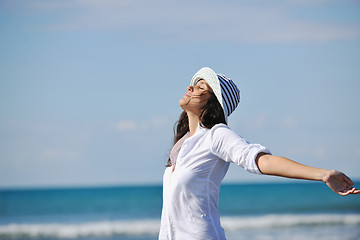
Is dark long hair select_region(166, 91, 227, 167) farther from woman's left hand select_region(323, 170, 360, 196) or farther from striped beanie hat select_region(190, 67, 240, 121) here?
woman's left hand select_region(323, 170, 360, 196)

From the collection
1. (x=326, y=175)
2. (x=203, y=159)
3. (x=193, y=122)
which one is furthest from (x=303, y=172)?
(x=193, y=122)

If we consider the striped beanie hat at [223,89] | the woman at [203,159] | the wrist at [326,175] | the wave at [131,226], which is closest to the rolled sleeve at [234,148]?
the woman at [203,159]

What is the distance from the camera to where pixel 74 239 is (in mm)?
12727

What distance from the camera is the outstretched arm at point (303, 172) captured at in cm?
178

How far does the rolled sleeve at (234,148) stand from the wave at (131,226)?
1106 centimetres

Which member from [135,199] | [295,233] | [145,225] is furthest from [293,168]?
[135,199]

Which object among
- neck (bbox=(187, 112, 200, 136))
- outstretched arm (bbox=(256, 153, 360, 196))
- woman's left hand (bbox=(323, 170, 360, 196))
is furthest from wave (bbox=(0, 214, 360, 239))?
woman's left hand (bbox=(323, 170, 360, 196))

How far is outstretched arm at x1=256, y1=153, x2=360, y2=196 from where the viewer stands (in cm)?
178

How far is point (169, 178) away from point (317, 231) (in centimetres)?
1064

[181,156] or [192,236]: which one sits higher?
[181,156]

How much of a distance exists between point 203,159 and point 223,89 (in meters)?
0.34

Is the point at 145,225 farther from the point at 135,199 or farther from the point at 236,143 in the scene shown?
the point at 236,143

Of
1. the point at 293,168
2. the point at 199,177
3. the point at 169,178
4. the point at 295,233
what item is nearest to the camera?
the point at 293,168

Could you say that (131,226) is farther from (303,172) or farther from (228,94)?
(303,172)
